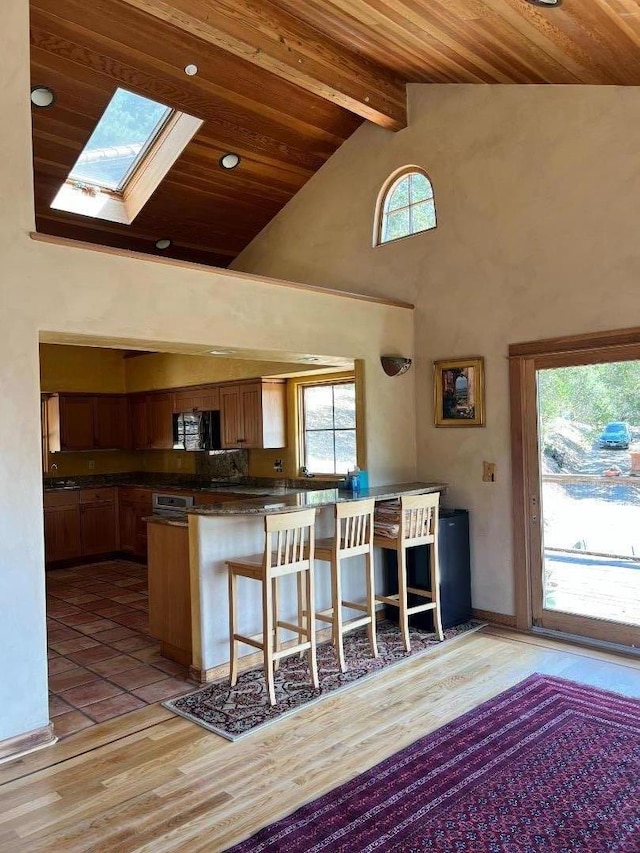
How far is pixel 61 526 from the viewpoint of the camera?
7551 mm

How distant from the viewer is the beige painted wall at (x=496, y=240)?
432 cm

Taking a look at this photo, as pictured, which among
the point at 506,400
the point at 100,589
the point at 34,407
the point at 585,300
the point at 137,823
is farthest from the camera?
the point at 100,589

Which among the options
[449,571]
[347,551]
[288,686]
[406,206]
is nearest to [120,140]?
[406,206]

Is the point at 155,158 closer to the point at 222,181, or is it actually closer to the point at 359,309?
the point at 222,181

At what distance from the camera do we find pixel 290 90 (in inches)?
211

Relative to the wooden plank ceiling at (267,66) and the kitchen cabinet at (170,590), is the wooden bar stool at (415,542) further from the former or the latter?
the wooden plank ceiling at (267,66)

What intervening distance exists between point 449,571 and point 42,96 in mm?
4747

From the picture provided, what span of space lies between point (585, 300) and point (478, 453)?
1406 millimetres

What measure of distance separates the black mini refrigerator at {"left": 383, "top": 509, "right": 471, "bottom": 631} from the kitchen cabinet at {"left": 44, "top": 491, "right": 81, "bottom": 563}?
4355mm

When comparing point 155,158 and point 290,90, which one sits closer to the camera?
point 290,90

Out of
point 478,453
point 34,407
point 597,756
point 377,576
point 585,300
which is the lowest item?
point 597,756

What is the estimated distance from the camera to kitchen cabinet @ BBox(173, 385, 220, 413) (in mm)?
7277

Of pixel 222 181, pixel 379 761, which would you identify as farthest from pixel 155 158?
pixel 379 761

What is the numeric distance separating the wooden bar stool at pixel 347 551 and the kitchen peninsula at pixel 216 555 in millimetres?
150
